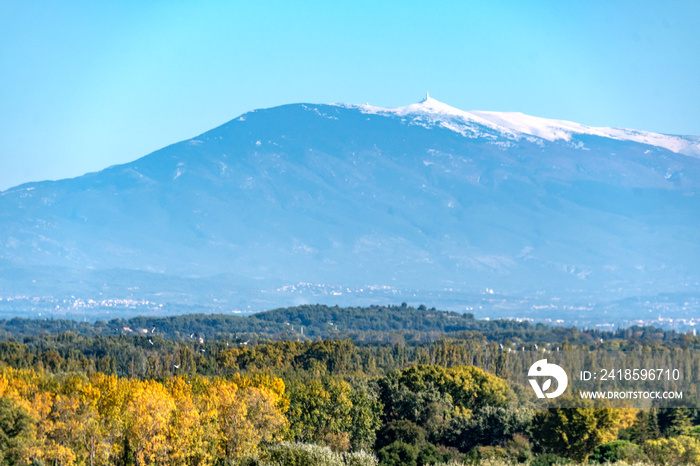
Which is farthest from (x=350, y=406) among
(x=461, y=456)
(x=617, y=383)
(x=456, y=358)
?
(x=456, y=358)

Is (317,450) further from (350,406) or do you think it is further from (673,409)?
(673,409)

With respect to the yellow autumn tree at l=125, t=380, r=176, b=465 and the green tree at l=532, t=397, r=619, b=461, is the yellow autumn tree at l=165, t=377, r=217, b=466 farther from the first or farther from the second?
the green tree at l=532, t=397, r=619, b=461

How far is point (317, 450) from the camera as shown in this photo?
70.9 m

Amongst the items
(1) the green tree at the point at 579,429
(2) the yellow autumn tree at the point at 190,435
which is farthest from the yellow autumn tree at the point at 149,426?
(1) the green tree at the point at 579,429

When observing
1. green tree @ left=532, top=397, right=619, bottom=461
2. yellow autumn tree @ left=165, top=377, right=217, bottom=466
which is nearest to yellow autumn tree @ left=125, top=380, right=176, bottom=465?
yellow autumn tree @ left=165, top=377, right=217, bottom=466

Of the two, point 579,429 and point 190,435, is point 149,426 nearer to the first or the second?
point 190,435

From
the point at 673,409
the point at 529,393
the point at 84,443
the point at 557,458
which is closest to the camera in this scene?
the point at 84,443


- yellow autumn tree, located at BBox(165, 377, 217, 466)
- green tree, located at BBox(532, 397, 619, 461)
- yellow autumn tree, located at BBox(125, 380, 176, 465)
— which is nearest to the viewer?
yellow autumn tree, located at BBox(125, 380, 176, 465)

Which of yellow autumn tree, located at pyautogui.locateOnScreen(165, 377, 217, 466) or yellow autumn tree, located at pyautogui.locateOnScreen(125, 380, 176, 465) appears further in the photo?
yellow autumn tree, located at pyautogui.locateOnScreen(165, 377, 217, 466)

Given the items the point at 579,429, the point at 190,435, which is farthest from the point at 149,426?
the point at 579,429

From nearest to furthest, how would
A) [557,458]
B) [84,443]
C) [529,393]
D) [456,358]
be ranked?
[84,443] < [557,458] < [529,393] < [456,358]

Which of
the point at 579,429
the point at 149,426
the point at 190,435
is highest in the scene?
the point at 149,426

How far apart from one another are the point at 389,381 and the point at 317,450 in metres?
33.2

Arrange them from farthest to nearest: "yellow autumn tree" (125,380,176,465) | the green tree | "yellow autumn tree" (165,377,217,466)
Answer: the green tree < "yellow autumn tree" (165,377,217,466) < "yellow autumn tree" (125,380,176,465)
